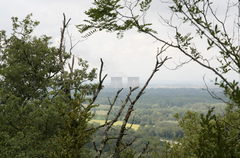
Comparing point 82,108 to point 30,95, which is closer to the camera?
point 82,108

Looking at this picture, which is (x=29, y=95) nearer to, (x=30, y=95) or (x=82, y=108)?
(x=30, y=95)

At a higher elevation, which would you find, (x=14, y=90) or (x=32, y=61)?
(x=32, y=61)

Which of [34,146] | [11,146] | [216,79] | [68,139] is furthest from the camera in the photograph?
[34,146]

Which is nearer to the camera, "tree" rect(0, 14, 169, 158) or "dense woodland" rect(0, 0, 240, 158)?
"dense woodland" rect(0, 0, 240, 158)

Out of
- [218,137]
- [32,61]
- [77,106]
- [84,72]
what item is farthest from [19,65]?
[218,137]

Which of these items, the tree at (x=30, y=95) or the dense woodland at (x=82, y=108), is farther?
the tree at (x=30, y=95)

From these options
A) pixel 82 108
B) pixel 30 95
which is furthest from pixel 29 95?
pixel 82 108

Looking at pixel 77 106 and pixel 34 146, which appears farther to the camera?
pixel 34 146

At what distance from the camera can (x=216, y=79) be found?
4918 millimetres

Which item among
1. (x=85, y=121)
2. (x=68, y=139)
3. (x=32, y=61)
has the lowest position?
(x=68, y=139)

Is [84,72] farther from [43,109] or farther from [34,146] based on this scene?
[34,146]

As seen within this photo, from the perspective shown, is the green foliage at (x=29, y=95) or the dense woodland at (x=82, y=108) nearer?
the dense woodland at (x=82, y=108)

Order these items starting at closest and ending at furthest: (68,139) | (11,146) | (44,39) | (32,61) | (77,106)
→ (68,139), (77,106), (11,146), (32,61), (44,39)

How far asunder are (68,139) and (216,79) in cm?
315
